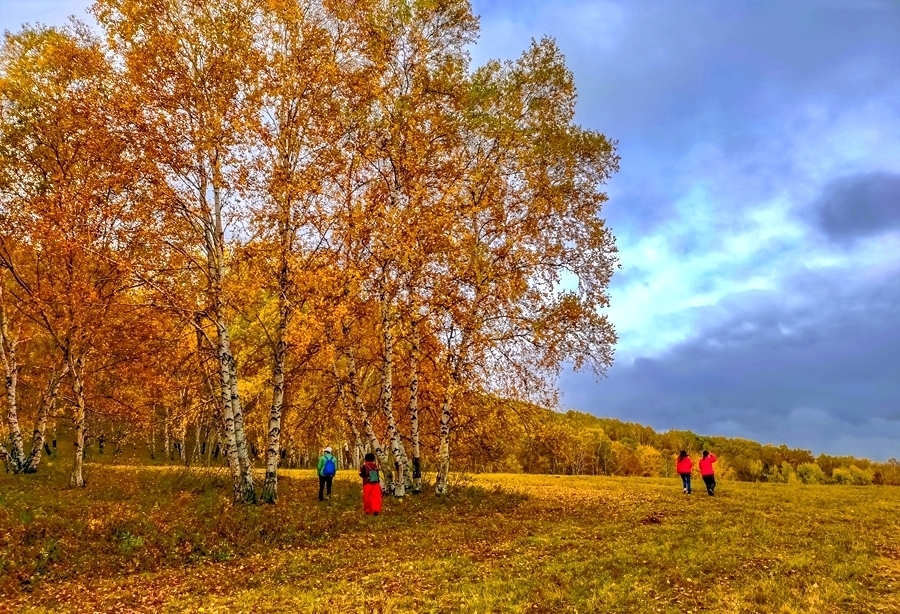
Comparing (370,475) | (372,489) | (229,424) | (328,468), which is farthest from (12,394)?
(372,489)

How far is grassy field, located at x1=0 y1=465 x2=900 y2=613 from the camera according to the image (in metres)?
11.5

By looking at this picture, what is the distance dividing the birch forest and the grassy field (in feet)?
12.0

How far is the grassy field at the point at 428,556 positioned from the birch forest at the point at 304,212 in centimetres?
366

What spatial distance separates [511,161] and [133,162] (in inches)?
634

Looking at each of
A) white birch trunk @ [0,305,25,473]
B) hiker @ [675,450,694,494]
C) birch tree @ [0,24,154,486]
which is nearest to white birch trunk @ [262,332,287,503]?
birch tree @ [0,24,154,486]

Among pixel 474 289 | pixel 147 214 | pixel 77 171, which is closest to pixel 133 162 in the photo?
pixel 147 214

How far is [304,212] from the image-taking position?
2228 centimetres

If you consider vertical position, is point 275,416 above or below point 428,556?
above

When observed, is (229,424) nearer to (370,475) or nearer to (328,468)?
(328,468)

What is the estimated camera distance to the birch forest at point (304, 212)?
20.9 m

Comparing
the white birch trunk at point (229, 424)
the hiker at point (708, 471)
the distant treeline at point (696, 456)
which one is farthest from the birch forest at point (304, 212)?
the distant treeline at point (696, 456)

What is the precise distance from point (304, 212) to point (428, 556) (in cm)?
1403

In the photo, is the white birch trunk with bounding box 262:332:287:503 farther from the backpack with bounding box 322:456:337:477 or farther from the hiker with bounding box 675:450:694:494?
the hiker with bounding box 675:450:694:494

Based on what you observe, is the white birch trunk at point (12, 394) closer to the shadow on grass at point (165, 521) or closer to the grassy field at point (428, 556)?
the shadow on grass at point (165, 521)
